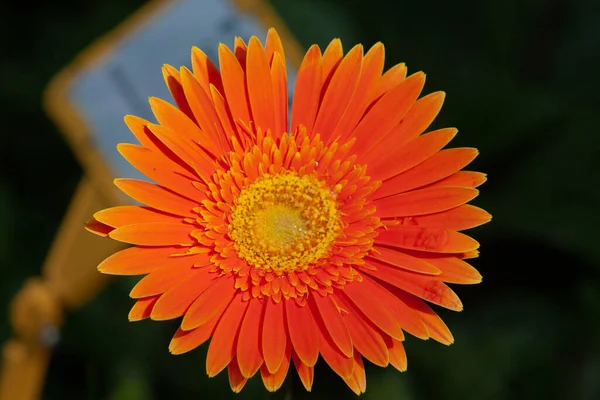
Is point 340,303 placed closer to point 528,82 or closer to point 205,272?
point 205,272

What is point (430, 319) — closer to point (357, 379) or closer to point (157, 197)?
point (357, 379)

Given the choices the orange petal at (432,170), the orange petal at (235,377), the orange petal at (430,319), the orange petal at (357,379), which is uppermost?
the orange petal at (432,170)

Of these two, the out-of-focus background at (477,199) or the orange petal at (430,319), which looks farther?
the out-of-focus background at (477,199)

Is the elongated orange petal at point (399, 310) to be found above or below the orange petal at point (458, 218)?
below

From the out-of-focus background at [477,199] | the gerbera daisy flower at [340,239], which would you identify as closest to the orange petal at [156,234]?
the gerbera daisy flower at [340,239]

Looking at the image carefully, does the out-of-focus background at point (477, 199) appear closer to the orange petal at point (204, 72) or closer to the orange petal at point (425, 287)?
the orange petal at point (425, 287)

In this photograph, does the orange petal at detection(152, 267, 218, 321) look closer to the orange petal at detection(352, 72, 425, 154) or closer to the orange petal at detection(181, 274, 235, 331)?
the orange petal at detection(181, 274, 235, 331)

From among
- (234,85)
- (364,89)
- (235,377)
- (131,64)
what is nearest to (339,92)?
(364,89)
